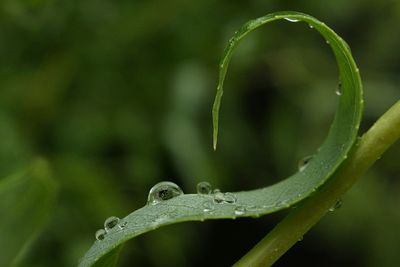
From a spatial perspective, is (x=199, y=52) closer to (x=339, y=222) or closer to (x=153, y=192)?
(x=339, y=222)

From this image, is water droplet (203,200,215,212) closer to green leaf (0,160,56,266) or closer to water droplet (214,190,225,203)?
water droplet (214,190,225,203)

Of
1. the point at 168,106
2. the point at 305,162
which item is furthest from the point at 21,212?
the point at 168,106

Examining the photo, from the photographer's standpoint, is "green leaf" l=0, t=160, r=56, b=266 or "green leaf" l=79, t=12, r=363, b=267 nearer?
"green leaf" l=79, t=12, r=363, b=267

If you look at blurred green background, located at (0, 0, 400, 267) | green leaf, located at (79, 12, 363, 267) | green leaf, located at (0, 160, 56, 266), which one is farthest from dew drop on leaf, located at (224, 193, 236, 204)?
blurred green background, located at (0, 0, 400, 267)

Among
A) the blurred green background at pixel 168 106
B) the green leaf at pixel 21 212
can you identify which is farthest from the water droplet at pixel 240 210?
the blurred green background at pixel 168 106

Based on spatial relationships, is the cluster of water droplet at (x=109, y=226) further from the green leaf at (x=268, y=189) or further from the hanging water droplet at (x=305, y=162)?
the hanging water droplet at (x=305, y=162)

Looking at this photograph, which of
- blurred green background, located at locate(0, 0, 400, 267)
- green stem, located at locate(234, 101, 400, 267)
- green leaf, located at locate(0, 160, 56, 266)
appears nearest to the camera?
green stem, located at locate(234, 101, 400, 267)

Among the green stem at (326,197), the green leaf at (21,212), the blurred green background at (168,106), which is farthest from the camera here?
the blurred green background at (168,106)
